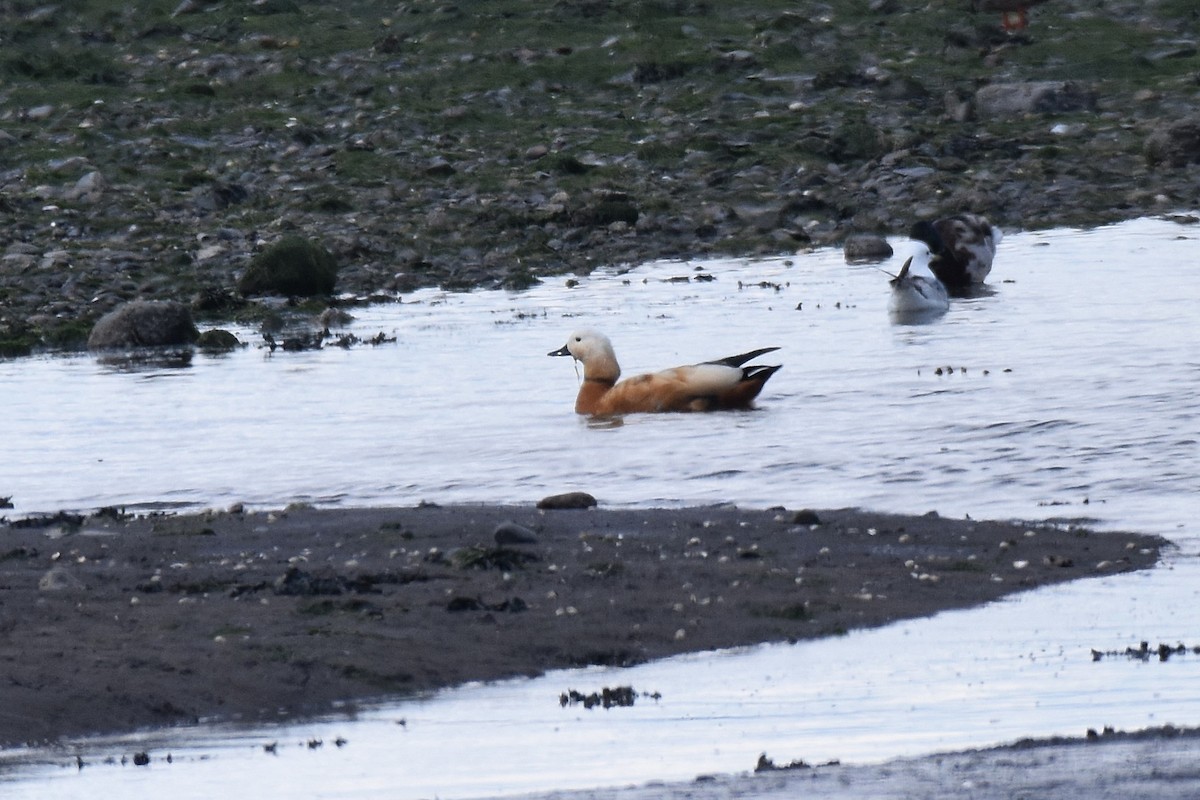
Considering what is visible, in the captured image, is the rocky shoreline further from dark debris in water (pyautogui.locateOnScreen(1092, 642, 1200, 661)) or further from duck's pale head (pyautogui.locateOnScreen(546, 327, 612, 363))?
dark debris in water (pyautogui.locateOnScreen(1092, 642, 1200, 661))

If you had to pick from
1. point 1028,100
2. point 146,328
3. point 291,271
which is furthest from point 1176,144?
point 146,328

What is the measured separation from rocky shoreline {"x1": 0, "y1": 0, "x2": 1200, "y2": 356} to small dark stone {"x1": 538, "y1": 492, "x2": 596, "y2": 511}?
875 centimetres

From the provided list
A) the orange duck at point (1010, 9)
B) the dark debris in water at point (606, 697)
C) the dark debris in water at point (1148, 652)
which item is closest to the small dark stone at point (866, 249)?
the orange duck at point (1010, 9)

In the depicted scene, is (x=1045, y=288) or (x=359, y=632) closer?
(x=359, y=632)

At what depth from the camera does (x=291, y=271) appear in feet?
65.5

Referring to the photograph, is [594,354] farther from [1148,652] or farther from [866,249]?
[866,249]

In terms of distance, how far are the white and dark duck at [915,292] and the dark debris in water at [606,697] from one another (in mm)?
10900

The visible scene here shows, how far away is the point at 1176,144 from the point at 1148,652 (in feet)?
63.7

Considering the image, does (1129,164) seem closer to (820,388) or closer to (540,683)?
(820,388)

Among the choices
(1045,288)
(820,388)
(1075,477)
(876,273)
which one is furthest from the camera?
(876,273)

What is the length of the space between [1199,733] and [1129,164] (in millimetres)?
20579

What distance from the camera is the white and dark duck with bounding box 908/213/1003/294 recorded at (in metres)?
19.2

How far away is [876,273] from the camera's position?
789 inches

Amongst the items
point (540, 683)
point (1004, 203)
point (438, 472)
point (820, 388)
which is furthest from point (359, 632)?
point (1004, 203)
